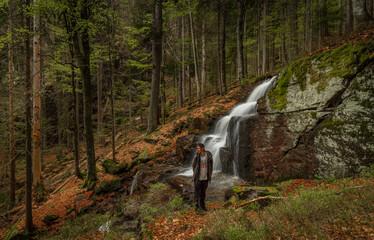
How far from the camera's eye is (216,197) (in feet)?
20.5

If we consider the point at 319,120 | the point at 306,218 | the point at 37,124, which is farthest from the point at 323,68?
the point at 37,124

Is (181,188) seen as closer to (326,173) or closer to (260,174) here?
(260,174)

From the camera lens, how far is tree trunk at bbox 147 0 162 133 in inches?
521

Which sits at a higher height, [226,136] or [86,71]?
[86,71]

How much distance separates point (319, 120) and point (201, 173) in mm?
4683

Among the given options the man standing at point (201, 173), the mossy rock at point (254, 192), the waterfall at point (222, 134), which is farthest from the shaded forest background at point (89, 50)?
the mossy rock at point (254, 192)

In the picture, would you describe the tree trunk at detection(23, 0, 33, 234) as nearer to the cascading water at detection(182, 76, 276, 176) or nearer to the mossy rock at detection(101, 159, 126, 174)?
the mossy rock at detection(101, 159, 126, 174)

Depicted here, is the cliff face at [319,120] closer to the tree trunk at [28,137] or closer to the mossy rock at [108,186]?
the mossy rock at [108,186]

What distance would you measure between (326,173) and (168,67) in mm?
17837

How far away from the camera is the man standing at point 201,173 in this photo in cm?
482

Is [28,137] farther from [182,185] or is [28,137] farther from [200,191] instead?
[200,191]

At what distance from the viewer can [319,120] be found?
5.94 m

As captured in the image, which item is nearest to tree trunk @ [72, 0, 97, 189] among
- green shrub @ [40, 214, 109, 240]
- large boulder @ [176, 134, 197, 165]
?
green shrub @ [40, 214, 109, 240]

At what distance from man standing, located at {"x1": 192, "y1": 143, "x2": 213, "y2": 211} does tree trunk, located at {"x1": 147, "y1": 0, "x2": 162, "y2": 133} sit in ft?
31.6
